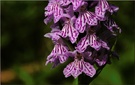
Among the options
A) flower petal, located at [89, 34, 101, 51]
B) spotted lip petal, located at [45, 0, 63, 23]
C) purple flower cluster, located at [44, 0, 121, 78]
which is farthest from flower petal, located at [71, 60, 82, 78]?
spotted lip petal, located at [45, 0, 63, 23]

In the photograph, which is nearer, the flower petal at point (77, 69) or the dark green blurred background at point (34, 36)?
the flower petal at point (77, 69)

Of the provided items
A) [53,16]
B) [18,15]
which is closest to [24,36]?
[18,15]

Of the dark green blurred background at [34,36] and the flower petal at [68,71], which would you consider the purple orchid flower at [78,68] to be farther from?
the dark green blurred background at [34,36]

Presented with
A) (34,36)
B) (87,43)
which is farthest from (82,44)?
(34,36)

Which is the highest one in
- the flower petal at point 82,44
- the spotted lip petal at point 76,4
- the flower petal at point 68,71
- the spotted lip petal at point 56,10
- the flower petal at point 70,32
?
the spotted lip petal at point 76,4

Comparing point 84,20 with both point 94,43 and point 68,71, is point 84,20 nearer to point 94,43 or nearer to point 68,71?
point 94,43

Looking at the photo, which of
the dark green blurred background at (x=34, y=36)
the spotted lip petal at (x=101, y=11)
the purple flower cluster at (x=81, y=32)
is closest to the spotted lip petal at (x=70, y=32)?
the purple flower cluster at (x=81, y=32)

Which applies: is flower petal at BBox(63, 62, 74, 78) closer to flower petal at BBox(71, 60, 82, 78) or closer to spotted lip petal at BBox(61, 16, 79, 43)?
flower petal at BBox(71, 60, 82, 78)
